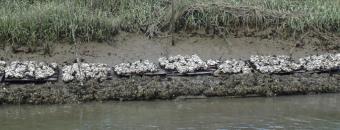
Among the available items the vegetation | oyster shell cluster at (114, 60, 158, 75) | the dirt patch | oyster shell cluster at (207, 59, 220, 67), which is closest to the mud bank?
oyster shell cluster at (114, 60, 158, 75)

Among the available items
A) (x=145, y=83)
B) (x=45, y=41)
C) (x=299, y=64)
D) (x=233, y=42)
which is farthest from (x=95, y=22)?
(x=299, y=64)

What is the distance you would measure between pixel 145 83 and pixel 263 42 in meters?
2.43

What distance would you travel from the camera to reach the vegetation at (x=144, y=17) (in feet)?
28.0

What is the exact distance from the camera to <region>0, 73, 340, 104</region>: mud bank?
7.29 metres

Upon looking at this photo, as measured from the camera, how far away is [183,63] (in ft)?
27.1

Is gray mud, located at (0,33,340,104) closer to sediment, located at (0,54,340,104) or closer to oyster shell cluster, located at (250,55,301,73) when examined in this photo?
sediment, located at (0,54,340,104)

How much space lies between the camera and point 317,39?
30.7 feet

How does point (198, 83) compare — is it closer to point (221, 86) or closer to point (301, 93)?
point (221, 86)

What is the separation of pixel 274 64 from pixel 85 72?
8.91 ft

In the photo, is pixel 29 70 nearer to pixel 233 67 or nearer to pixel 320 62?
pixel 233 67

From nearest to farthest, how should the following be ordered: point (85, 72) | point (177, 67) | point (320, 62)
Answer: point (85, 72)
point (177, 67)
point (320, 62)

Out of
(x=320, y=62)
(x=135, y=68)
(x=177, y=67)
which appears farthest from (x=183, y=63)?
(x=320, y=62)

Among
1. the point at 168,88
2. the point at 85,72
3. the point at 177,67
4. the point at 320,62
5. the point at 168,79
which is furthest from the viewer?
the point at 320,62

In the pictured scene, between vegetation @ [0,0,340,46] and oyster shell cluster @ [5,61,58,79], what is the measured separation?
2.05 ft
